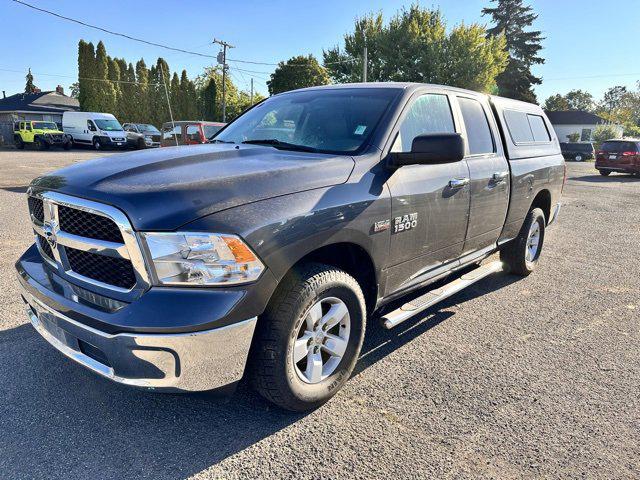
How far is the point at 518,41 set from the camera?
55.6 metres

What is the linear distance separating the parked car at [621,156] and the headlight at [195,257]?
76.0 ft

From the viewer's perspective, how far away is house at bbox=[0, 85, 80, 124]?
4262 cm

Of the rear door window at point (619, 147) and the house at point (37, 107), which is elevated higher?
the house at point (37, 107)

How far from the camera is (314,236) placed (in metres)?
2.44

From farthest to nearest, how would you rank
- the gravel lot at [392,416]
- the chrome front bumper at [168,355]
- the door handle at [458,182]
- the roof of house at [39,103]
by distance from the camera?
the roof of house at [39,103]
the door handle at [458,182]
the gravel lot at [392,416]
the chrome front bumper at [168,355]

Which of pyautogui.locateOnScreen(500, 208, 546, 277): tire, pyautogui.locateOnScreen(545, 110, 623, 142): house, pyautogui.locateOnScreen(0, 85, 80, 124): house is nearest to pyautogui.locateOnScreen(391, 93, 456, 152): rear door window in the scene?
pyautogui.locateOnScreen(500, 208, 546, 277): tire

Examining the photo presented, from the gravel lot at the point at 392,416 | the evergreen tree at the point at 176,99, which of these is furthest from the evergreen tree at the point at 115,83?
the gravel lot at the point at 392,416

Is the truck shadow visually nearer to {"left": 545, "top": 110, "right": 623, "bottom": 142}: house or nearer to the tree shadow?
the tree shadow

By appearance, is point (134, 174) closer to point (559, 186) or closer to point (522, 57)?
point (559, 186)

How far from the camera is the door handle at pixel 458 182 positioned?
348cm

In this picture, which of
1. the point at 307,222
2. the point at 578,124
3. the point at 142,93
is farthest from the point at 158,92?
the point at 578,124

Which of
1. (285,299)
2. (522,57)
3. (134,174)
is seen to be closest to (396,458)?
(285,299)

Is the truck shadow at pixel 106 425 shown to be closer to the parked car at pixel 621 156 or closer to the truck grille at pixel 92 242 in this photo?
the truck grille at pixel 92 242

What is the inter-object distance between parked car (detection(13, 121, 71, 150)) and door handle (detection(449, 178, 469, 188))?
104 ft
